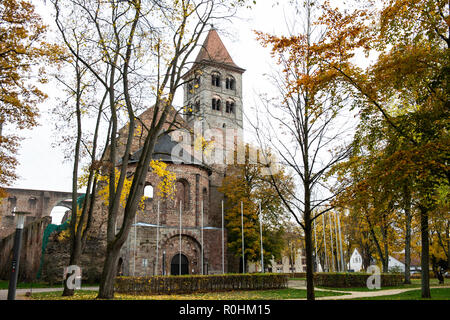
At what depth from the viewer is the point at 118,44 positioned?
11.9 m

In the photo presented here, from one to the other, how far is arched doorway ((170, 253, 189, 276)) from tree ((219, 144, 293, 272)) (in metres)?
4.35

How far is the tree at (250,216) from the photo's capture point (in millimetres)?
30844

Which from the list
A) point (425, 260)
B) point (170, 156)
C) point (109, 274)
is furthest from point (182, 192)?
point (425, 260)

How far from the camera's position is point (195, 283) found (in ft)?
69.4

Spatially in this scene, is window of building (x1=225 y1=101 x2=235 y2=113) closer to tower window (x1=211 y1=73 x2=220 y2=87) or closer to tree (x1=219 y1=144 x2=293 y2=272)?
tower window (x1=211 y1=73 x2=220 y2=87)

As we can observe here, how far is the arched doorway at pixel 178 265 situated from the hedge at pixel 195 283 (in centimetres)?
723

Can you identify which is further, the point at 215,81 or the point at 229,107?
the point at 215,81

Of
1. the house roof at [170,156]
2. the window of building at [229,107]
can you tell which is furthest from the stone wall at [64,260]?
the window of building at [229,107]

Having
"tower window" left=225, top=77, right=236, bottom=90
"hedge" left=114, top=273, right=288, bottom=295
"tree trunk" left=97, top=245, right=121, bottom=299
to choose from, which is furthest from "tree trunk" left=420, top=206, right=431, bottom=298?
"tower window" left=225, top=77, right=236, bottom=90

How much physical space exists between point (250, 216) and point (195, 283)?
39.5 feet

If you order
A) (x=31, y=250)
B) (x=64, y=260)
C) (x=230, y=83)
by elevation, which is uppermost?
(x=230, y=83)

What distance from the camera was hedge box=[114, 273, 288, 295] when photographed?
64.5 ft

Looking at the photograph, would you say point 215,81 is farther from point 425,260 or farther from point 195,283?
point 425,260

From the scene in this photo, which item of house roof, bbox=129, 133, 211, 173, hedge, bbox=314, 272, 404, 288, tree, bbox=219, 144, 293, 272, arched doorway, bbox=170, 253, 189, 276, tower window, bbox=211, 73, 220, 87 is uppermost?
tower window, bbox=211, 73, 220, 87
